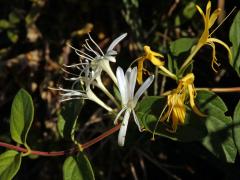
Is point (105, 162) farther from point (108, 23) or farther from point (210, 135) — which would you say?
point (210, 135)

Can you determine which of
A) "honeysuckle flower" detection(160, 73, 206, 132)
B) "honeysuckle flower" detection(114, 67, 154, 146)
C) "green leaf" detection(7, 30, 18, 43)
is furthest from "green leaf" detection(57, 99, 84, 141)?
"green leaf" detection(7, 30, 18, 43)

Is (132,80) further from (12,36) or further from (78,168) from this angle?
(12,36)

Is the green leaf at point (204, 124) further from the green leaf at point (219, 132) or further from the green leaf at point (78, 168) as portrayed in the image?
the green leaf at point (78, 168)

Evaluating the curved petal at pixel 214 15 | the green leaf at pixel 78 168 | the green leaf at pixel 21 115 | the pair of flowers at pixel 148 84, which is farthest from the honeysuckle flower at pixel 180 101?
the green leaf at pixel 21 115

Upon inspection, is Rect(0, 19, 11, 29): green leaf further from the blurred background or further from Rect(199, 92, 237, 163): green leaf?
Rect(199, 92, 237, 163): green leaf

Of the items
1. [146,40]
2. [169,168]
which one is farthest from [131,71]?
[169,168]
